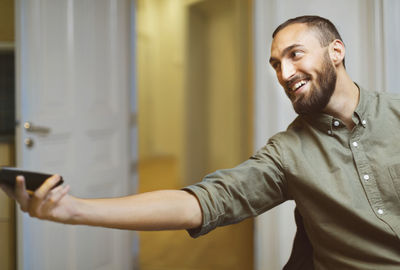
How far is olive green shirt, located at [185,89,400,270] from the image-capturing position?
1038 mm

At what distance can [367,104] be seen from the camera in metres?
1.19

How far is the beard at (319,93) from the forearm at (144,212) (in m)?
0.43

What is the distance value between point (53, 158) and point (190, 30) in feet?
14.3

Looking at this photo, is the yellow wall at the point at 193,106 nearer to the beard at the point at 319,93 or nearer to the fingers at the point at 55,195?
the beard at the point at 319,93

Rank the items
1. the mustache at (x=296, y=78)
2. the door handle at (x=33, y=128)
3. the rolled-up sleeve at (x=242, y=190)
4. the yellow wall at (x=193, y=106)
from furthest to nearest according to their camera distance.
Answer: the yellow wall at (x=193, y=106) < the door handle at (x=33, y=128) < the mustache at (x=296, y=78) < the rolled-up sleeve at (x=242, y=190)

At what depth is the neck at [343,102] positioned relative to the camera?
46.5 inches

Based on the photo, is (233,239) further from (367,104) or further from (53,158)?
(367,104)

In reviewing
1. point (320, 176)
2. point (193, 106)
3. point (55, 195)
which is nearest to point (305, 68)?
point (320, 176)

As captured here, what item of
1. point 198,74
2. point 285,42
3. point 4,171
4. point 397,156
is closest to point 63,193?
point 4,171

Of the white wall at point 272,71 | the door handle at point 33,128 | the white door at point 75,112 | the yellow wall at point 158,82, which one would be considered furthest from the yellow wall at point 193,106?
the door handle at point 33,128

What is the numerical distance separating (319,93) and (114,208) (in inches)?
26.0

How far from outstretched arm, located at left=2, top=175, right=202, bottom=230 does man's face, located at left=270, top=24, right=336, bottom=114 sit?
0.44 meters

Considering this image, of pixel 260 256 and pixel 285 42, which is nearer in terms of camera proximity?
pixel 285 42

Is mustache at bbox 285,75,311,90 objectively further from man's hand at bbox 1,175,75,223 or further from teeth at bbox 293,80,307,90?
man's hand at bbox 1,175,75,223
